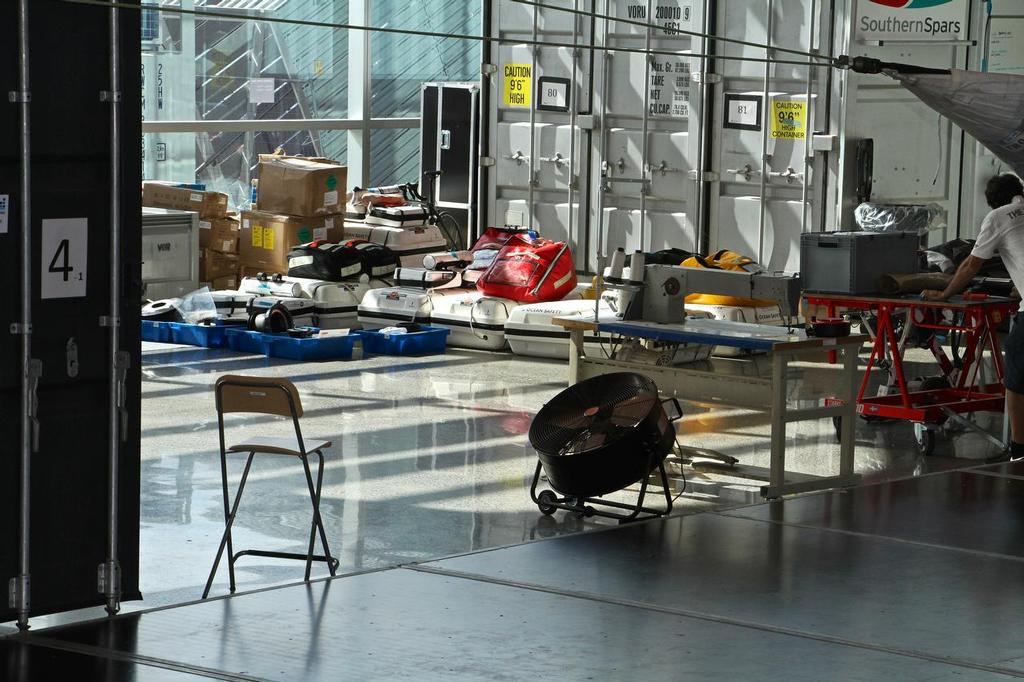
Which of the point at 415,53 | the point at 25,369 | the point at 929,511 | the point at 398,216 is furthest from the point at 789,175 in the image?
the point at 25,369

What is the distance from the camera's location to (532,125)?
14008 millimetres

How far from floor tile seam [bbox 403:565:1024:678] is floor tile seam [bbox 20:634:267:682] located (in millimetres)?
1240

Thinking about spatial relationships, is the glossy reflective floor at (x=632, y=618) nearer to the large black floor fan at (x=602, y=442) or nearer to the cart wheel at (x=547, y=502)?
the large black floor fan at (x=602, y=442)

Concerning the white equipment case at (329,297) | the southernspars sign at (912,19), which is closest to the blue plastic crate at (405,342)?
the white equipment case at (329,297)

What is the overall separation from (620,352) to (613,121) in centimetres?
591

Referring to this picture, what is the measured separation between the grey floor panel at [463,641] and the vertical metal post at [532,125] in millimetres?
9301

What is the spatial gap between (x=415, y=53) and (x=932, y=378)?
1060 cm

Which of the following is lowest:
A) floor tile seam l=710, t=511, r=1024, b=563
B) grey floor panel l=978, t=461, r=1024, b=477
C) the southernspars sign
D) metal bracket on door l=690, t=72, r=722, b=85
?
floor tile seam l=710, t=511, r=1024, b=563

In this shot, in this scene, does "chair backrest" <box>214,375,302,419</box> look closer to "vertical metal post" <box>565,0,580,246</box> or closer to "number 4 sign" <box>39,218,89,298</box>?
"number 4 sign" <box>39,218,89,298</box>

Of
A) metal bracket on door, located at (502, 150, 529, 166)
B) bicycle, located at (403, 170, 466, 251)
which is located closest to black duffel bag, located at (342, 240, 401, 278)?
bicycle, located at (403, 170, 466, 251)

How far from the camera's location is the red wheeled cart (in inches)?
338

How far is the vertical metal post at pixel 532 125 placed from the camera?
13.9 meters

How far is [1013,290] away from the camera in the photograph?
10.1m

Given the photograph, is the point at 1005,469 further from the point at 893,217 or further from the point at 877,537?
the point at 893,217
